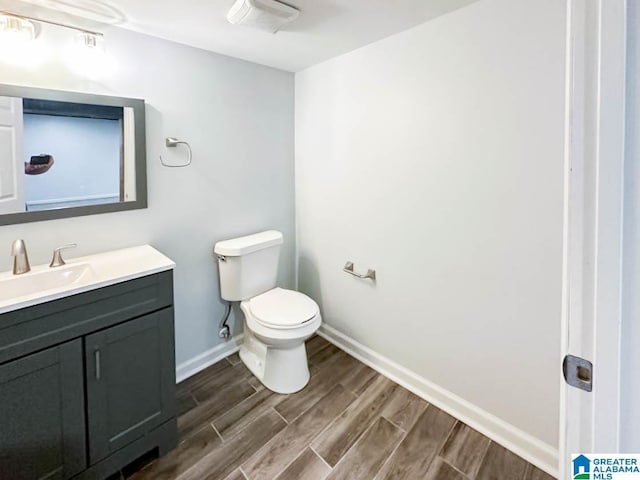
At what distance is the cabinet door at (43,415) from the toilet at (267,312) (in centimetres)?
91

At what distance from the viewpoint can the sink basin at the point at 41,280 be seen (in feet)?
4.54

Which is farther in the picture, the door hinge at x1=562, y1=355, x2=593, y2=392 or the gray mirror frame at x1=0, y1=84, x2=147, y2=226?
the gray mirror frame at x1=0, y1=84, x2=147, y2=226

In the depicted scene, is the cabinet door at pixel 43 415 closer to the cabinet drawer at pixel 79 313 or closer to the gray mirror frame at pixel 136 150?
the cabinet drawer at pixel 79 313

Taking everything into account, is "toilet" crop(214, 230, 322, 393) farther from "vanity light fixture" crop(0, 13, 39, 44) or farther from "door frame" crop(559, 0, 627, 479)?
"door frame" crop(559, 0, 627, 479)

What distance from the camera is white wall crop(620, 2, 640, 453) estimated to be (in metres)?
0.55

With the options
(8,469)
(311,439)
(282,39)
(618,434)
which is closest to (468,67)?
(282,39)

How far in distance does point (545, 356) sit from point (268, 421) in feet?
4.67

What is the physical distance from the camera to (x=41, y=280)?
1466 millimetres

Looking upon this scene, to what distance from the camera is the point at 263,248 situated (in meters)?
2.25

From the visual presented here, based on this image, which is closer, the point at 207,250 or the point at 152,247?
the point at 152,247

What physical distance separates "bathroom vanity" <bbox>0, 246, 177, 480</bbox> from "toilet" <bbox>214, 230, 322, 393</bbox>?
54 cm

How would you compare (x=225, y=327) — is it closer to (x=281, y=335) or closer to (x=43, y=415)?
(x=281, y=335)

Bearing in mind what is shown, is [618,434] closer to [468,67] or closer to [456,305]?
[456,305]

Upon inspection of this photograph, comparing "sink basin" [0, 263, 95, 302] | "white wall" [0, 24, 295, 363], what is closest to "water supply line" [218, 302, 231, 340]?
"white wall" [0, 24, 295, 363]
